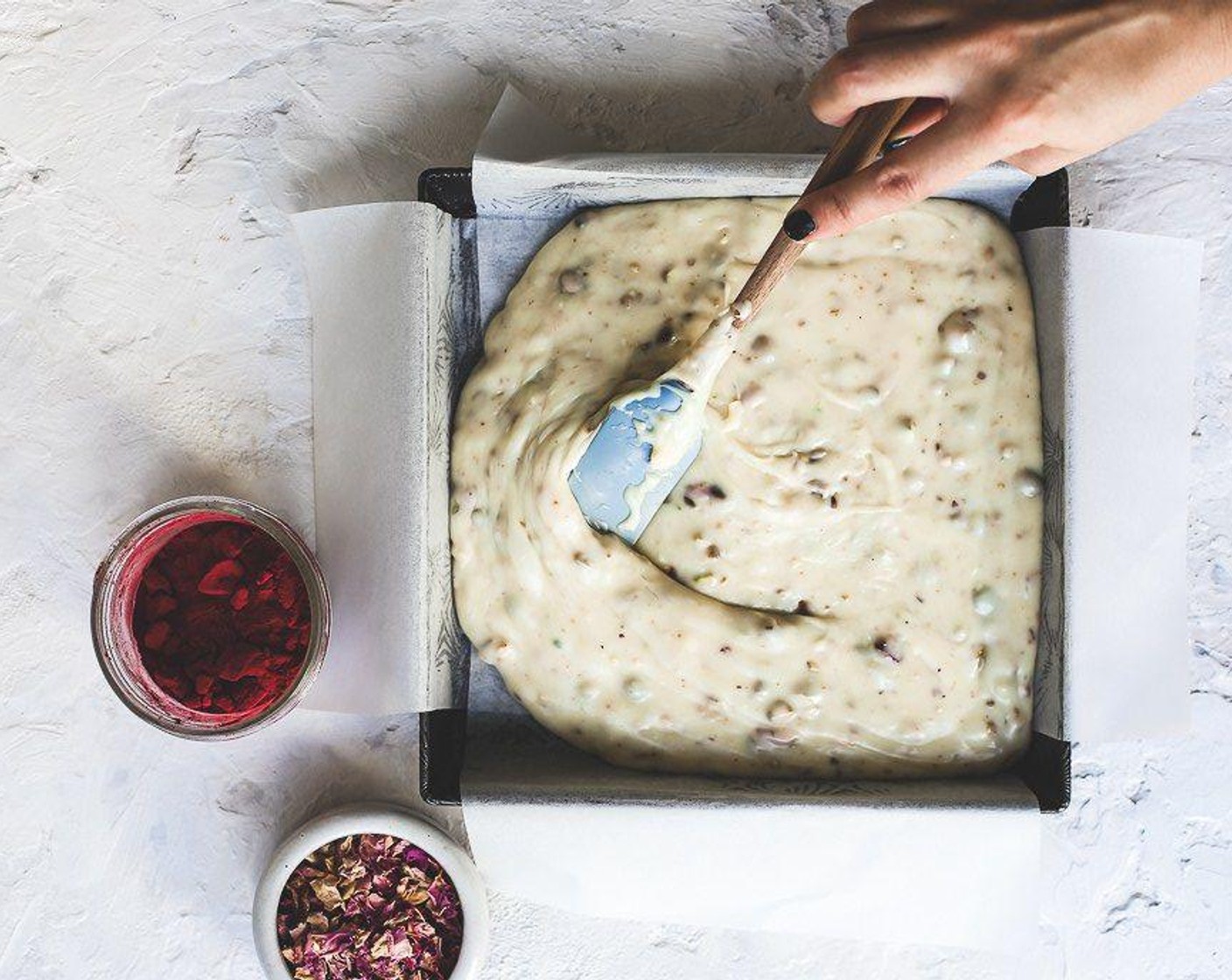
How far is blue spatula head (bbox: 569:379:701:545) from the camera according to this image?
3.59 feet

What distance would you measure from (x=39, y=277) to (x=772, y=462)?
0.89 meters

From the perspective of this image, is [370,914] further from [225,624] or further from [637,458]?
[637,458]

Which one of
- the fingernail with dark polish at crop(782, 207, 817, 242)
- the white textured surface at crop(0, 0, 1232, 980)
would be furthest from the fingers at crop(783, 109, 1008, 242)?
the white textured surface at crop(0, 0, 1232, 980)

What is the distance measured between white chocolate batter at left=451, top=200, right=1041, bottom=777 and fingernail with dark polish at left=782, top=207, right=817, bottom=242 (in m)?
0.26

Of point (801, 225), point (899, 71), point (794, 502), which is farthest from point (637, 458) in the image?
point (899, 71)

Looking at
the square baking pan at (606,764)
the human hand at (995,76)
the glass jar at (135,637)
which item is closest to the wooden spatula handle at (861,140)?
the human hand at (995,76)

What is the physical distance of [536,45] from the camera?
129cm

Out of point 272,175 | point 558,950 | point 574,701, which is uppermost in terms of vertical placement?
point 272,175

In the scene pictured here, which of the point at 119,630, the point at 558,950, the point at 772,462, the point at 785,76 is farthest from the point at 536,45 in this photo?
the point at 558,950

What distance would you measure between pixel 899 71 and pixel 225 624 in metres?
0.86

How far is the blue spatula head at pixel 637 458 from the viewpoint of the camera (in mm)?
1093

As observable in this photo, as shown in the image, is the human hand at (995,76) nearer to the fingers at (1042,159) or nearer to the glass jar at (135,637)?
the fingers at (1042,159)

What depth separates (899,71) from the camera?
89 cm

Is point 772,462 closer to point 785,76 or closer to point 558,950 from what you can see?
point 785,76
